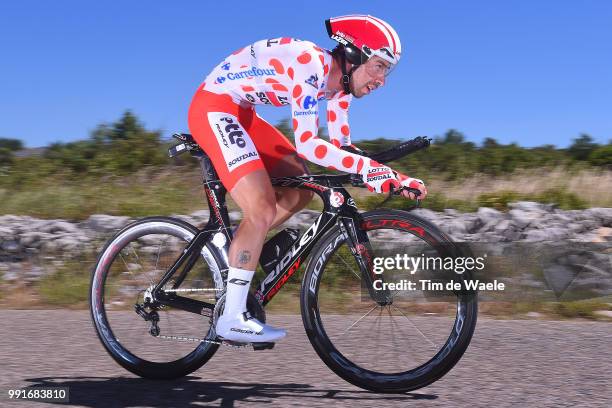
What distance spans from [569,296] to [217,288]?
13.7 ft

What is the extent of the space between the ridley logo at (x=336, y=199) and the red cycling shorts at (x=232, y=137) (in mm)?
427

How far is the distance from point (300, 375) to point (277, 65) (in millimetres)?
1784

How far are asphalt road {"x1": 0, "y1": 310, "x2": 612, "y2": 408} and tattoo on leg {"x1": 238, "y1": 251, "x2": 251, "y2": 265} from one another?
2.31 ft

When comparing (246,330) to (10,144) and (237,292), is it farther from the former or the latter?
(10,144)

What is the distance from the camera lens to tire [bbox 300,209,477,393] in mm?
4122

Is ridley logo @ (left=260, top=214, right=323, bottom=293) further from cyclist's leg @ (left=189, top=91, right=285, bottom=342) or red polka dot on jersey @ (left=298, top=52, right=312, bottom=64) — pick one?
red polka dot on jersey @ (left=298, top=52, right=312, bottom=64)

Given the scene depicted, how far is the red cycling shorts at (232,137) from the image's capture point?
14.3 feet

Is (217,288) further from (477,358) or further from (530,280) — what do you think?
(530,280)

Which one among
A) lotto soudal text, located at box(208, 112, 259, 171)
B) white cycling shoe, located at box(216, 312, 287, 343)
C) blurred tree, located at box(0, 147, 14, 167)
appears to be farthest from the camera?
blurred tree, located at box(0, 147, 14, 167)

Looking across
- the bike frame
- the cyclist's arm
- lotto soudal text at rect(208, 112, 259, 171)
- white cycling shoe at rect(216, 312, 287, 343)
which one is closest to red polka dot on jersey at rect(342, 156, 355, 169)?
the cyclist's arm

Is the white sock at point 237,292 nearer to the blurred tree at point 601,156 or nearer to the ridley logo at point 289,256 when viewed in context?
the ridley logo at point 289,256

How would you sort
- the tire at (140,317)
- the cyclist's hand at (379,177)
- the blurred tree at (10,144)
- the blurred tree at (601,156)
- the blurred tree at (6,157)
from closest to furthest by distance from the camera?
the cyclist's hand at (379,177) → the tire at (140,317) → the blurred tree at (6,157) → the blurred tree at (10,144) → the blurred tree at (601,156)

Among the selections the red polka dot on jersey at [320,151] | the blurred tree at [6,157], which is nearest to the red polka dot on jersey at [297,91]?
the red polka dot on jersey at [320,151]

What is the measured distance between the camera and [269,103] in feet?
A: 14.9
